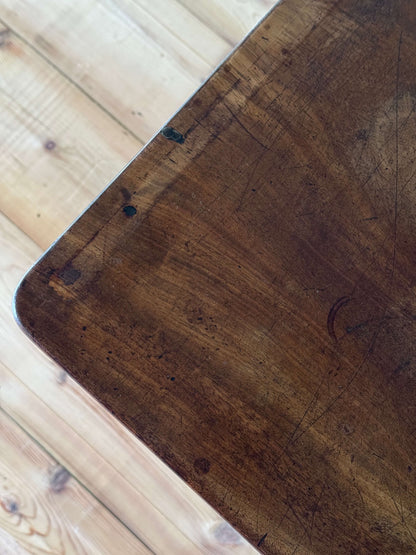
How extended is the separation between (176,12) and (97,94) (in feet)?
0.70

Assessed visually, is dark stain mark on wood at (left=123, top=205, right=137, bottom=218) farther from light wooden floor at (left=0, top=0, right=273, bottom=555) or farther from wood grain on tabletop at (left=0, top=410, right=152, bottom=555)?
wood grain on tabletop at (left=0, top=410, right=152, bottom=555)

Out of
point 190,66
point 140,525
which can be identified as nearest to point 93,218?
point 190,66

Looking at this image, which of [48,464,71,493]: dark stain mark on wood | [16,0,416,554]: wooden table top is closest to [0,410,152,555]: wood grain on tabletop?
[48,464,71,493]: dark stain mark on wood

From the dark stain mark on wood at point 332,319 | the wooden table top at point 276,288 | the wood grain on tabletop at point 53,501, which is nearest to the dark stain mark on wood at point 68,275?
the wooden table top at point 276,288

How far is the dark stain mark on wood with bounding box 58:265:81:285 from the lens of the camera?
53cm

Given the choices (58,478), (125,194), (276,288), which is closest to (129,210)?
(125,194)

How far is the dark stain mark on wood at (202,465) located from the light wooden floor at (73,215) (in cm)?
37

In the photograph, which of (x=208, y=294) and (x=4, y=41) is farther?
(x=4, y=41)

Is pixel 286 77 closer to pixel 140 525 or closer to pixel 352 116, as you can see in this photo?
pixel 352 116

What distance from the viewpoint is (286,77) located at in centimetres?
56

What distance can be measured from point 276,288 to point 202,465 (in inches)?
8.3

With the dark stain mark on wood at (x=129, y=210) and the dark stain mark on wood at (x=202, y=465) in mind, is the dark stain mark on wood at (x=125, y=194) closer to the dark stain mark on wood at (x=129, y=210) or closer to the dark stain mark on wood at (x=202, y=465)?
the dark stain mark on wood at (x=129, y=210)

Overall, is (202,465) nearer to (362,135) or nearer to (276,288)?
(276,288)

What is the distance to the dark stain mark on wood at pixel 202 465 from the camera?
535mm
